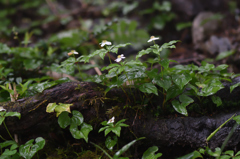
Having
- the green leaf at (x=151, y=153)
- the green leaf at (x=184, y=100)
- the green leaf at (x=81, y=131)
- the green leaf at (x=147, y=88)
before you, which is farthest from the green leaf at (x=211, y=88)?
the green leaf at (x=81, y=131)

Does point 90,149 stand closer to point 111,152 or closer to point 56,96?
point 111,152

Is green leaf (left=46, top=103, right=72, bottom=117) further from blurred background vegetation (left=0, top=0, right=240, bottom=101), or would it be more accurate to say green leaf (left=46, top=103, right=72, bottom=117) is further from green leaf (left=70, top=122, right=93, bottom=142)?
blurred background vegetation (left=0, top=0, right=240, bottom=101)

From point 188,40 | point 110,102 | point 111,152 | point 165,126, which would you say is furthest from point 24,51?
point 188,40

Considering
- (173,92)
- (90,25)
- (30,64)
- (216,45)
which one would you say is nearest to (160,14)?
(216,45)

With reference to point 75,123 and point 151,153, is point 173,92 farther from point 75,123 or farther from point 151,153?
point 75,123

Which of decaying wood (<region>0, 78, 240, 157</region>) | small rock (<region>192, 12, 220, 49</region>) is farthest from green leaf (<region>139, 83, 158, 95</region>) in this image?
small rock (<region>192, 12, 220, 49</region>)

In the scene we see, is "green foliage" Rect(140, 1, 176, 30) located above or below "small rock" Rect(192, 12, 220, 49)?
above

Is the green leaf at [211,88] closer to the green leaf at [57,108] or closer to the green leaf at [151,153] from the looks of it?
the green leaf at [151,153]
